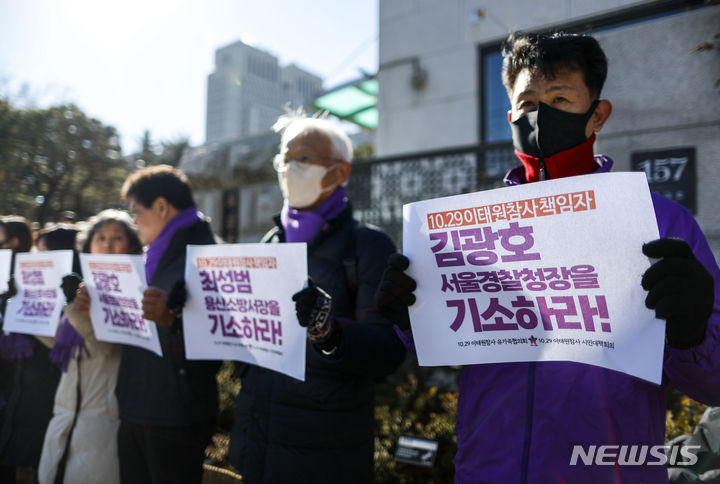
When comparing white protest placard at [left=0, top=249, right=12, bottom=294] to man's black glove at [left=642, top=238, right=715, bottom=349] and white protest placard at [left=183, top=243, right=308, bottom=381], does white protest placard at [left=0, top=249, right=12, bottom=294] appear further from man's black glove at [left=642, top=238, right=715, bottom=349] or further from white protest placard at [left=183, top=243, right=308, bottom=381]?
man's black glove at [left=642, top=238, right=715, bottom=349]

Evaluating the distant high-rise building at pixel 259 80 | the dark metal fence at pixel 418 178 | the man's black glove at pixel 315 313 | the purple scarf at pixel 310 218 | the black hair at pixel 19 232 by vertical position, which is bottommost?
the man's black glove at pixel 315 313

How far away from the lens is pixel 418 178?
5949 mm

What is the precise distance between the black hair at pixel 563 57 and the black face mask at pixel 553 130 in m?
0.13

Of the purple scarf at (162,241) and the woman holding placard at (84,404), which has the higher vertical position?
the purple scarf at (162,241)

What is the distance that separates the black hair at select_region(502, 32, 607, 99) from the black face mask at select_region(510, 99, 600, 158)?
130 mm

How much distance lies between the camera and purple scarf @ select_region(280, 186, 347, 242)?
227 centimetres

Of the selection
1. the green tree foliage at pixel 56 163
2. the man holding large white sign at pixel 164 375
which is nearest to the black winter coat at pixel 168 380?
the man holding large white sign at pixel 164 375

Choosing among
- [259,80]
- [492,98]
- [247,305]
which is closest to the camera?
[247,305]

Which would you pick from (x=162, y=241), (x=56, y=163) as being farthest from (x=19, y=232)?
(x=56, y=163)

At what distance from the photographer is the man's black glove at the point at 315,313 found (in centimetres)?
168

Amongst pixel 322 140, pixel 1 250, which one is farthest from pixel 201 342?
pixel 1 250

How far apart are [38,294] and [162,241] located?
122 centimetres

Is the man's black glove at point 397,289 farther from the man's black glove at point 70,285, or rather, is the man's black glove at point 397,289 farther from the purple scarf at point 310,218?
the man's black glove at point 70,285

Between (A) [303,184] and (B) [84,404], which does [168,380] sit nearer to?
(B) [84,404]
